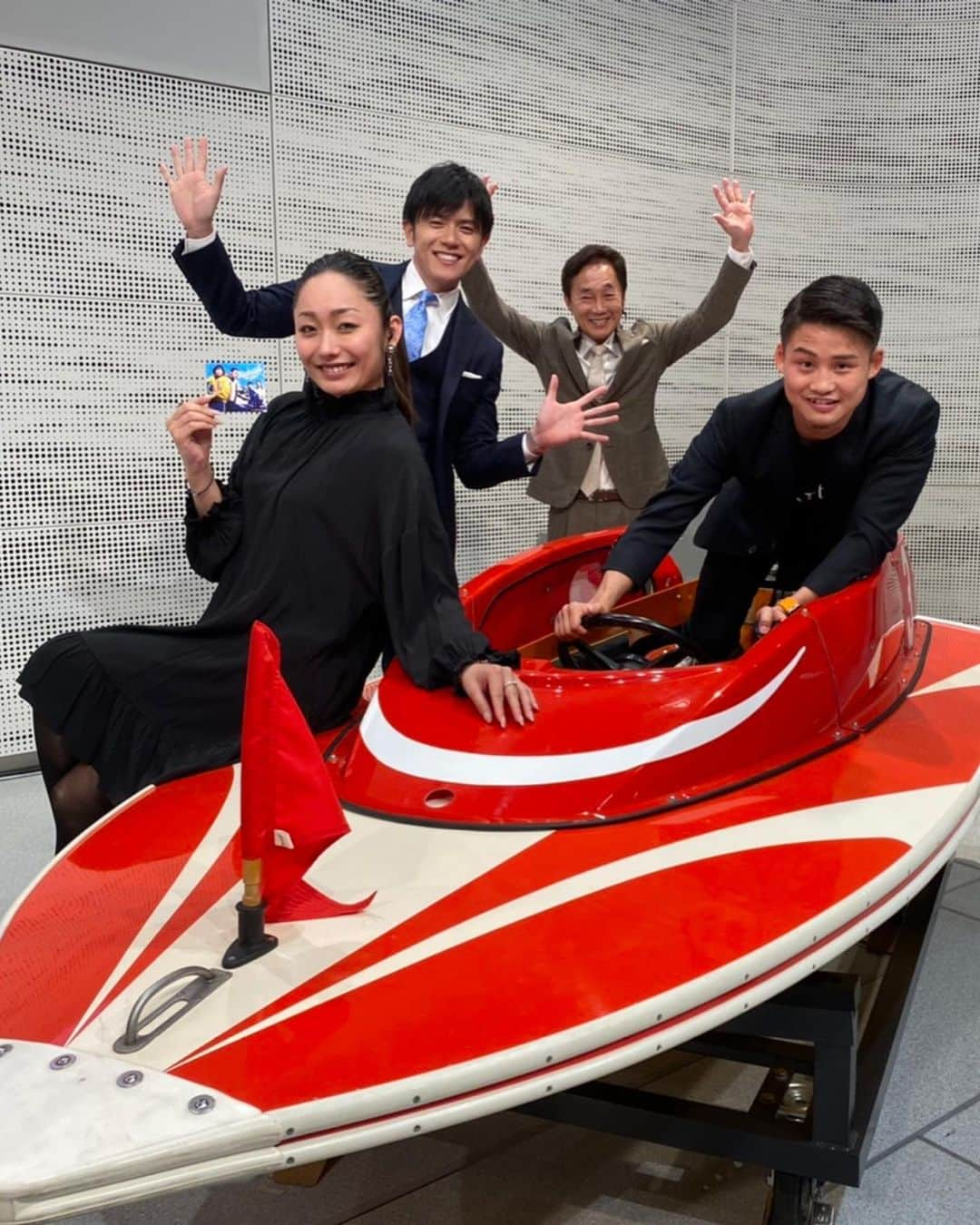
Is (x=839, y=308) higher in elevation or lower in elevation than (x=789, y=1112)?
higher

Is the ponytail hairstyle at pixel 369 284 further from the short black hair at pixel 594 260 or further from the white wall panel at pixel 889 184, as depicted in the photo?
the white wall panel at pixel 889 184

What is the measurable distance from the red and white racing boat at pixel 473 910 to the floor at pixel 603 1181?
0.54 meters

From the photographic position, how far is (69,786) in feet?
6.82

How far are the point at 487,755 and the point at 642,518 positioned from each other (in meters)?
0.97

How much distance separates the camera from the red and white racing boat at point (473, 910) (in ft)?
3.78

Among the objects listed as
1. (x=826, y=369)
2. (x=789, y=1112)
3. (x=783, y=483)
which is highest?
(x=826, y=369)

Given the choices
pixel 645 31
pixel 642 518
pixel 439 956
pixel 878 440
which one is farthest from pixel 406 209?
pixel 645 31

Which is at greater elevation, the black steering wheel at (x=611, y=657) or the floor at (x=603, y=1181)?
the black steering wheel at (x=611, y=657)

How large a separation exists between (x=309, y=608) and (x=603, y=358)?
2.12 metres

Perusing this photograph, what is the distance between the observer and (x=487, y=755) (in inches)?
74.4

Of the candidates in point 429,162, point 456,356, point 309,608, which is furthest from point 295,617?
point 429,162

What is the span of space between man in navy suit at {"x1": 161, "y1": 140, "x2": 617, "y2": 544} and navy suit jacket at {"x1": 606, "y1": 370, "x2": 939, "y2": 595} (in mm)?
284

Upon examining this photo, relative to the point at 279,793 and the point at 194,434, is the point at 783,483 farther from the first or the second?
the point at 279,793

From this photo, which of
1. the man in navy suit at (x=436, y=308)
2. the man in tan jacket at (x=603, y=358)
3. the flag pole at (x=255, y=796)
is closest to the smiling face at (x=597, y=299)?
the man in tan jacket at (x=603, y=358)
